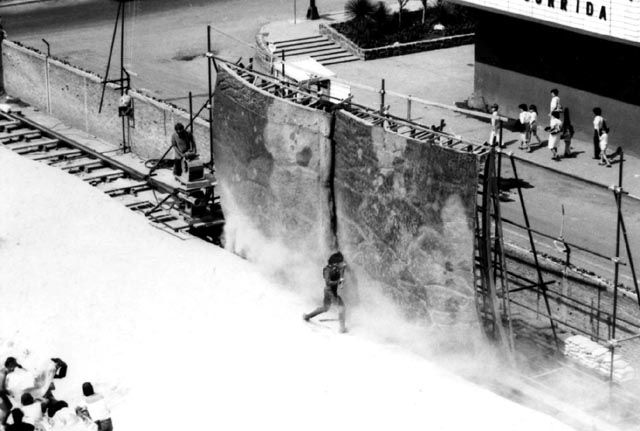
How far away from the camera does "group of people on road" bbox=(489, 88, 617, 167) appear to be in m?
38.8

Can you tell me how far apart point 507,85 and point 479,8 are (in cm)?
246

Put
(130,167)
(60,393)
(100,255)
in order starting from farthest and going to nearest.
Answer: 1. (130,167)
2. (100,255)
3. (60,393)

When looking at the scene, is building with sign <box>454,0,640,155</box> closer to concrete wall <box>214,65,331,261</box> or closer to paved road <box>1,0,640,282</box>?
paved road <box>1,0,640,282</box>

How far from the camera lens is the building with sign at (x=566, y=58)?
39062mm

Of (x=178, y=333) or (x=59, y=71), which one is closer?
(x=178, y=333)

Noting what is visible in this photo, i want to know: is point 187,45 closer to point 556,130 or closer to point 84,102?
point 84,102

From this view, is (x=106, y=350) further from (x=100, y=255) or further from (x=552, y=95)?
(x=552, y=95)

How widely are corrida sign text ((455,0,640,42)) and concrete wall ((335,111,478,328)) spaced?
11759 millimetres

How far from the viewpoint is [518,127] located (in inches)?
1666

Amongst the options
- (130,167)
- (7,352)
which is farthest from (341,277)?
(130,167)

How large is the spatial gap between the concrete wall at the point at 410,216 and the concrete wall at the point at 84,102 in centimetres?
965

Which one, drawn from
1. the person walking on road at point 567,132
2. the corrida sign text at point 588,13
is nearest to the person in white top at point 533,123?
the person walking on road at point 567,132

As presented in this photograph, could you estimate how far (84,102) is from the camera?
144ft

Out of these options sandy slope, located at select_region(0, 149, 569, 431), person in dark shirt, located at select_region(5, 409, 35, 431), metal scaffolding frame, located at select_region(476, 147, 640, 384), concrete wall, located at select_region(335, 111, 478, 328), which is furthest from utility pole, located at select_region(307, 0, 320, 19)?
person in dark shirt, located at select_region(5, 409, 35, 431)
